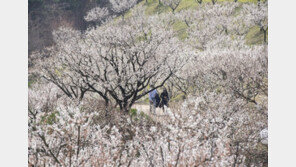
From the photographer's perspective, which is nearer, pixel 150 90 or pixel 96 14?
pixel 150 90

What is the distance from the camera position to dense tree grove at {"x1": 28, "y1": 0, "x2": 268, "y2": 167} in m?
5.83

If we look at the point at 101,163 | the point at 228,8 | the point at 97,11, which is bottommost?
the point at 101,163

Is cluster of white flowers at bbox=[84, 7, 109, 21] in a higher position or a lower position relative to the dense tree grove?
higher

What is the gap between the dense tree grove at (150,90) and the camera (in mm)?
5828

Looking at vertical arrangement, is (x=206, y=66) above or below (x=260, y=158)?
above

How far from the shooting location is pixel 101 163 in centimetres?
580

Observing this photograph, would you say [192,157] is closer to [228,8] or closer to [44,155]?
[44,155]

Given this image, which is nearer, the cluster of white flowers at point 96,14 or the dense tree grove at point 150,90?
the dense tree grove at point 150,90

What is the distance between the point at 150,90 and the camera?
13094 millimetres

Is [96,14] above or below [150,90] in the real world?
above

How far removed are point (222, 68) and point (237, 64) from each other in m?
1.62

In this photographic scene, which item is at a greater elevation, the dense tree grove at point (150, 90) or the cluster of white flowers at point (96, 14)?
the cluster of white flowers at point (96, 14)

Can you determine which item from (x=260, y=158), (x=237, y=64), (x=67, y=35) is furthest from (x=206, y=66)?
(x=67, y=35)

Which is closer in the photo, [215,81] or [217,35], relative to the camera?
[215,81]
